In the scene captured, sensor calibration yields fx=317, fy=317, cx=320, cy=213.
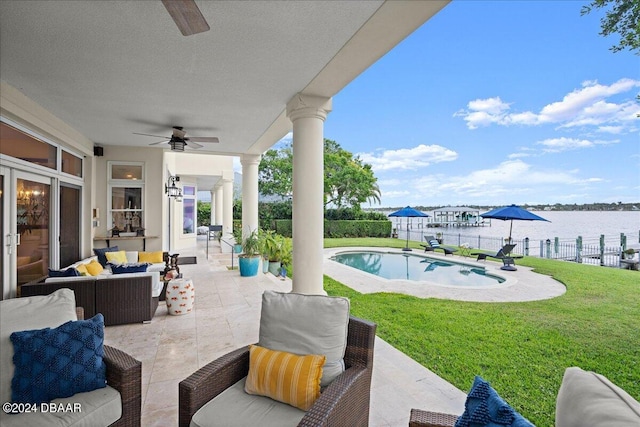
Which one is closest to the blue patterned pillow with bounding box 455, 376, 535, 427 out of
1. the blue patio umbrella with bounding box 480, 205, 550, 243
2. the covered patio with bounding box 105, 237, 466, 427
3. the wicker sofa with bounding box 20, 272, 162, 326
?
the covered patio with bounding box 105, 237, 466, 427

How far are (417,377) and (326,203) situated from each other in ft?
54.2

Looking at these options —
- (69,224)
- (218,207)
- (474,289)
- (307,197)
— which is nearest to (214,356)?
(307,197)

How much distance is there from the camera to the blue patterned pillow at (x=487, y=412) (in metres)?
0.91

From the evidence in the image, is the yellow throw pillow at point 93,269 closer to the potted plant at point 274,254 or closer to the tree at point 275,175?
the potted plant at point 274,254

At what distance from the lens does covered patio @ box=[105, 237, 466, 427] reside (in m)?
2.25

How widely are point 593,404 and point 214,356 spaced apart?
295 cm

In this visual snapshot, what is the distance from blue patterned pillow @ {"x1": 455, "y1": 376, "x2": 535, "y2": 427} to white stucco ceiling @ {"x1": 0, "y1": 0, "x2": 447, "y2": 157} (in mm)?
2292

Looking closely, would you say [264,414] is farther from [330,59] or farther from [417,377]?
[330,59]

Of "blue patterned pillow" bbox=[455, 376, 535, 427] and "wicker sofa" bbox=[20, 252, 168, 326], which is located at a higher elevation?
"blue patterned pillow" bbox=[455, 376, 535, 427]

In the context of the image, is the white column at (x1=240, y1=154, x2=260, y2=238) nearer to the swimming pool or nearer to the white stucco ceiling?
the white stucco ceiling

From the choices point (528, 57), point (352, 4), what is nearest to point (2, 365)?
point (352, 4)

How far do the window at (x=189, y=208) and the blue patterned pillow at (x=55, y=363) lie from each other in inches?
444

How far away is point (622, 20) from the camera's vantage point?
3.33 m

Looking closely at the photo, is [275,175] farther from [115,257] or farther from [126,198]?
[115,257]
